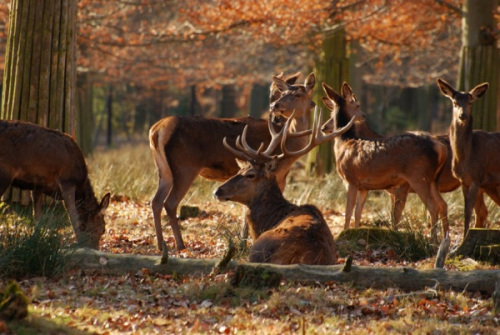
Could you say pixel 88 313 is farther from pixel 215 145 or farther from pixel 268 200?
pixel 215 145

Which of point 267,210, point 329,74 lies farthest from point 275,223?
point 329,74

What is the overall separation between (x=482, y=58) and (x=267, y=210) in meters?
6.68

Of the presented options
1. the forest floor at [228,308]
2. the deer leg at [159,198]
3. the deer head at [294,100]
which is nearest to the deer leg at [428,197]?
the deer head at [294,100]

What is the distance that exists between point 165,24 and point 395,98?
62.7 ft

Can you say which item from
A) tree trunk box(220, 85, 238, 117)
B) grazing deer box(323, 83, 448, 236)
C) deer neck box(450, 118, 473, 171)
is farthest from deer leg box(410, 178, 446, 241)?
tree trunk box(220, 85, 238, 117)

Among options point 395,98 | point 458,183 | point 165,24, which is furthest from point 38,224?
point 395,98

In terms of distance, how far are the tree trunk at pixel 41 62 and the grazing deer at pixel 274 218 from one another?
2.74 m

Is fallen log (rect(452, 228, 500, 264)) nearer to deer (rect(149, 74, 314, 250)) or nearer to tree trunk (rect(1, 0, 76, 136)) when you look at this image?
deer (rect(149, 74, 314, 250))

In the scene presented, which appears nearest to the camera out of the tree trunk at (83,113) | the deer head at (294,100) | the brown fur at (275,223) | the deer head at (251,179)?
the brown fur at (275,223)

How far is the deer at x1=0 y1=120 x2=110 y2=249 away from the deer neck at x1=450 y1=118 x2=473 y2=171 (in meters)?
4.16

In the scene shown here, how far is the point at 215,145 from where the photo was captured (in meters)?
10.4

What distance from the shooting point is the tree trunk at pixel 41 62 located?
1052 cm

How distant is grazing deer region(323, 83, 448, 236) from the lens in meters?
10.3

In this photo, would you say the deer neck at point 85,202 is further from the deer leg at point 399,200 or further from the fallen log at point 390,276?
the deer leg at point 399,200
